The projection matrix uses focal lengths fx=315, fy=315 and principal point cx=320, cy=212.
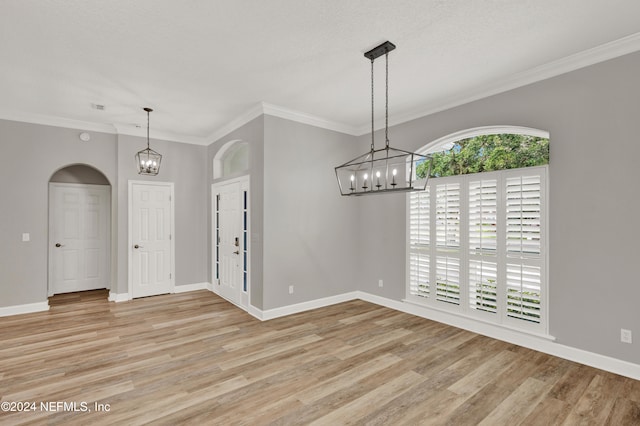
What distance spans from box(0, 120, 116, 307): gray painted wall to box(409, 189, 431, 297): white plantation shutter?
5.76m

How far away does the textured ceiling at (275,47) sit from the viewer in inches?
97.1

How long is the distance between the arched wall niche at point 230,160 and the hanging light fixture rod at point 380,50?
3474 mm

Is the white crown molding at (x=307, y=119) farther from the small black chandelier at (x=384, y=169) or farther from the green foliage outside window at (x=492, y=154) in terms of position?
the green foliage outside window at (x=492, y=154)

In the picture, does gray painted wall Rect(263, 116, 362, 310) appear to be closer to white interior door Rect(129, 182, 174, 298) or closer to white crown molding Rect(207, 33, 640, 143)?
white crown molding Rect(207, 33, 640, 143)

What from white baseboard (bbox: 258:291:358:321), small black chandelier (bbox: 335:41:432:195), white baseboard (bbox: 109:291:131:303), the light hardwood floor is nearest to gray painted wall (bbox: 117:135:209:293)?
white baseboard (bbox: 109:291:131:303)

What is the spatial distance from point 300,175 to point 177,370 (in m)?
3.08

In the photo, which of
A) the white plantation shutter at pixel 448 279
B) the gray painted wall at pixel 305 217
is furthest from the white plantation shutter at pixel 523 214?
the gray painted wall at pixel 305 217

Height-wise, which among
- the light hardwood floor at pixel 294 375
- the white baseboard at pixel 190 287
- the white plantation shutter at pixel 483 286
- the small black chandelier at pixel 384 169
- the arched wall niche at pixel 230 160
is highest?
the arched wall niche at pixel 230 160

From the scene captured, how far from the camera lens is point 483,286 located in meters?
3.99

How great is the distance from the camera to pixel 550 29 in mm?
2730

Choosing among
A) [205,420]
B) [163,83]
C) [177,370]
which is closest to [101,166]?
[163,83]

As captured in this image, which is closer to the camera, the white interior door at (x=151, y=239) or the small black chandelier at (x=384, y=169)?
the small black chandelier at (x=384, y=169)

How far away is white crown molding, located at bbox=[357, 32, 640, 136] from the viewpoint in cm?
293

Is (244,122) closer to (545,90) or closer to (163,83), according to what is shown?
(163,83)
